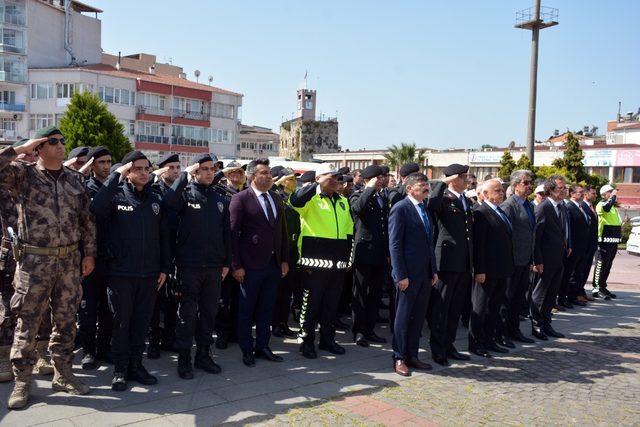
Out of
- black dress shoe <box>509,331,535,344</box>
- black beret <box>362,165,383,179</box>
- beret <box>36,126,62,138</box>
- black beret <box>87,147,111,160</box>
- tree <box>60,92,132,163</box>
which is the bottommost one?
black dress shoe <box>509,331,535,344</box>

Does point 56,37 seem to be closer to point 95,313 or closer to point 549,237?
point 95,313

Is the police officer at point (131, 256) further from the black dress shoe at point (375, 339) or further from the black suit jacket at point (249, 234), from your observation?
the black dress shoe at point (375, 339)

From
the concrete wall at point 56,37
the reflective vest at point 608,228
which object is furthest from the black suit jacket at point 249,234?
the concrete wall at point 56,37

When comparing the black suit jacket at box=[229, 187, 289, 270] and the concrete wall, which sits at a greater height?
the concrete wall

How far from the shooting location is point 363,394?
5.25 metres

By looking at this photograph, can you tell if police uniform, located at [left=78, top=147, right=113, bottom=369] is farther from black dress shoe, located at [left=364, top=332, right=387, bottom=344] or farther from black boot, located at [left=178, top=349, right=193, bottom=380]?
black dress shoe, located at [left=364, top=332, right=387, bottom=344]

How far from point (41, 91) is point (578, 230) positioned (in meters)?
46.6

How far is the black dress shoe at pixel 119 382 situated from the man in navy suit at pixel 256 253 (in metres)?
1.32

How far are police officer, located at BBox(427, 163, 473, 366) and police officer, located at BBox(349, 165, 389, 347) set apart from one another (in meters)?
0.90

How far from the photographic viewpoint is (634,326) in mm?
8648

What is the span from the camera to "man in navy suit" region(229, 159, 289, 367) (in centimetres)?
590

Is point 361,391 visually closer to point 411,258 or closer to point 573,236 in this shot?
point 411,258

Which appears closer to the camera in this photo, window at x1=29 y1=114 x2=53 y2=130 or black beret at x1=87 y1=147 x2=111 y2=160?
black beret at x1=87 y1=147 x2=111 y2=160

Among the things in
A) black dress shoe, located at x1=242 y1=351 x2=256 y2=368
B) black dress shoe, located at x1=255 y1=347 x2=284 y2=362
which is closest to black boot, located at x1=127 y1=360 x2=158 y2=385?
black dress shoe, located at x1=242 y1=351 x2=256 y2=368
